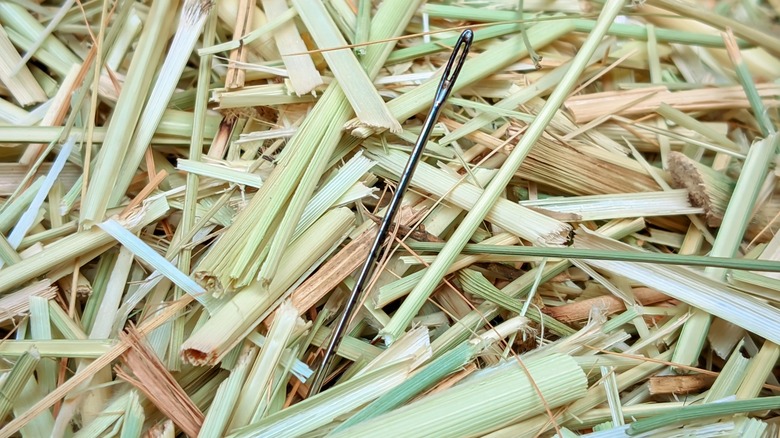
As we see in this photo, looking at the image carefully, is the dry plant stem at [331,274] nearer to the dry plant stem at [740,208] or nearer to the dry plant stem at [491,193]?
the dry plant stem at [491,193]

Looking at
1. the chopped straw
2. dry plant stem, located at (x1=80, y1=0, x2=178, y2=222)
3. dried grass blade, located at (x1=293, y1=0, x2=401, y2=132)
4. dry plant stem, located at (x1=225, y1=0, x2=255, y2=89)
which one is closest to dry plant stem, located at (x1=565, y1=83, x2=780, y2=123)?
the chopped straw

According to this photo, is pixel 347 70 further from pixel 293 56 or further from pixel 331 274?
pixel 331 274

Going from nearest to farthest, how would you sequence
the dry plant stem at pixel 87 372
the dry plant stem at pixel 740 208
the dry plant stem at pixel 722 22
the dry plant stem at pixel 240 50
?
the dry plant stem at pixel 87 372
the dry plant stem at pixel 740 208
the dry plant stem at pixel 240 50
the dry plant stem at pixel 722 22

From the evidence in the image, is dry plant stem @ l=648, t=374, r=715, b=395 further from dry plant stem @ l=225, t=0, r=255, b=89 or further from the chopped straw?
dry plant stem @ l=225, t=0, r=255, b=89

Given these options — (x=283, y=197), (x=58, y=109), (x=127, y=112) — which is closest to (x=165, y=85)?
(x=127, y=112)

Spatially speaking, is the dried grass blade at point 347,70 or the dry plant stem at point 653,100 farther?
the dry plant stem at point 653,100

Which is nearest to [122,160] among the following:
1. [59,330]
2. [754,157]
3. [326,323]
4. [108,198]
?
[108,198]

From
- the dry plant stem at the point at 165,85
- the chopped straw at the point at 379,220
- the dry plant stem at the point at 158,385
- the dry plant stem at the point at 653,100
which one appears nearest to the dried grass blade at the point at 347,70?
the chopped straw at the point at 379,220
